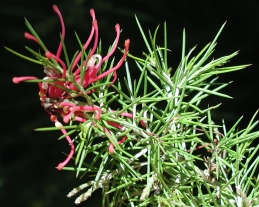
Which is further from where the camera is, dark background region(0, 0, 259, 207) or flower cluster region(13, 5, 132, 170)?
dark background region(0, 0, 259, 207)

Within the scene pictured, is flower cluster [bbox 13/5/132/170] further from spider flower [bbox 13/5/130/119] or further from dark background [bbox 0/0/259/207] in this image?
dark background [bbox 0/0/259/207]

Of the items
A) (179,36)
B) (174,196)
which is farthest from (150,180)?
(179,36)

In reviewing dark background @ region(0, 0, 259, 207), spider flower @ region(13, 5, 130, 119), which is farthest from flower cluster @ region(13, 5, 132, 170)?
dark background @ region(0, 0, 259, 207)

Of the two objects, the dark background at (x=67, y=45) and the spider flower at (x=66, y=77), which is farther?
the dark background at (x=67, y=45)

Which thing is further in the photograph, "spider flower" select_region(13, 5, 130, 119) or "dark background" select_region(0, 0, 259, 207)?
"dark background" select_region(0, 0, 259, 207)

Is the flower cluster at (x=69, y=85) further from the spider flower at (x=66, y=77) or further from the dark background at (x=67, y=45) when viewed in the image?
the dark background at (x=67, y=45)

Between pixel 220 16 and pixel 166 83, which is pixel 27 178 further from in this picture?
pixel 166 83

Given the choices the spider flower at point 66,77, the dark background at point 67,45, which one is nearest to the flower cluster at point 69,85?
the spider flower at point 66,77

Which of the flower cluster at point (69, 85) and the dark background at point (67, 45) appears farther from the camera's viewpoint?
the dark background at point (67, 45)
